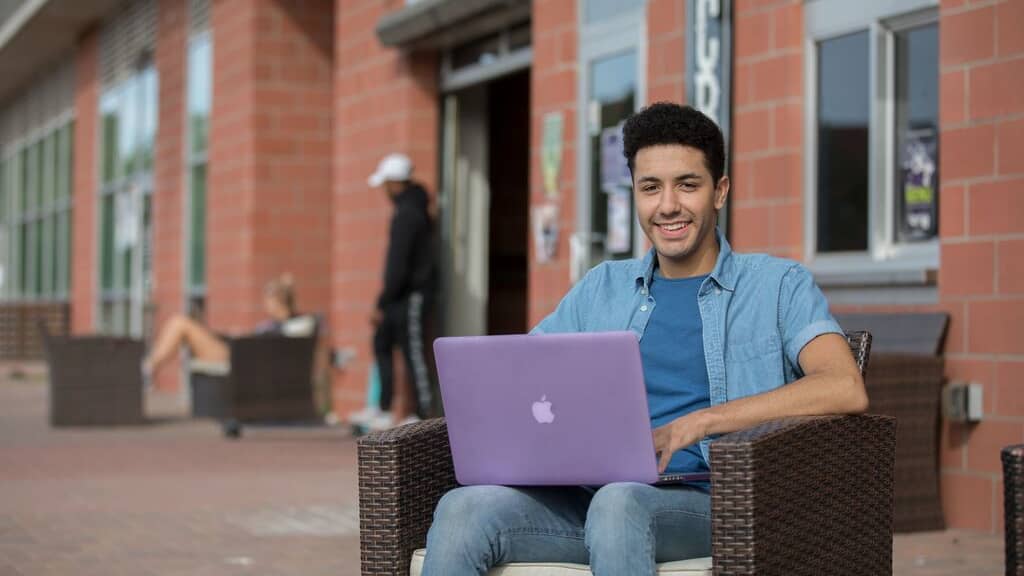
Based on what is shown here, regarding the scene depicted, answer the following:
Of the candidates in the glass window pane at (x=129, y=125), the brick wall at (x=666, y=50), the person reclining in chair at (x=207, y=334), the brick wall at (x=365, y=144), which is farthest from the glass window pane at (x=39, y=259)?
the brick wall at (x=666, y=50)

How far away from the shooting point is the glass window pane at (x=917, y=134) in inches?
264

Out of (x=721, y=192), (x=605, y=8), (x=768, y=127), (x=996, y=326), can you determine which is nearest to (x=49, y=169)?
(x=605, y=8)

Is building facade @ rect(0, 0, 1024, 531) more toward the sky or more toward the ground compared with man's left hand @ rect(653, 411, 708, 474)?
more toward the sky

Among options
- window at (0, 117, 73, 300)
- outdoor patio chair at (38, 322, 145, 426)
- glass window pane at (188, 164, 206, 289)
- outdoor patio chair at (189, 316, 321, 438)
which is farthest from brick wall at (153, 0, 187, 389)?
window at (0, 117, 73, 300)

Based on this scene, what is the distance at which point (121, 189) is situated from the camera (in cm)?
→ 2055

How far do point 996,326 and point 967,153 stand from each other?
2.12 feet

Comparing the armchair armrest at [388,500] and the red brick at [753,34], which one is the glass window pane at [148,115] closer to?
the red brick at [753,34]

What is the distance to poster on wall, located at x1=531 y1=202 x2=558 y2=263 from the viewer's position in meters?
9.21

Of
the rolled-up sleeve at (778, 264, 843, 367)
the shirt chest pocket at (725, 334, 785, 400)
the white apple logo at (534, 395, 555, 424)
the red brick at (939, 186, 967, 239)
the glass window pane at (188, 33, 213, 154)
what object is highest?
the glass window pane at (188, 33, 213, 154)

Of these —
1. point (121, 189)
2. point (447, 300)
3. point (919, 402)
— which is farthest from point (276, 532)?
point (121, 189)

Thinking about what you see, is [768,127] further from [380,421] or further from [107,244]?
[107,244]

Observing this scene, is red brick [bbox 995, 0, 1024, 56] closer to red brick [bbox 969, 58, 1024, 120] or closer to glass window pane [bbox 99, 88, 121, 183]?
red brick [bbox 969, 58, 1024, 120]

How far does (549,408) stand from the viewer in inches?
122

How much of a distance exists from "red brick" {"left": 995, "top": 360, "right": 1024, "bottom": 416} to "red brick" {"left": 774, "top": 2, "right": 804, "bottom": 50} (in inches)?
73.1
